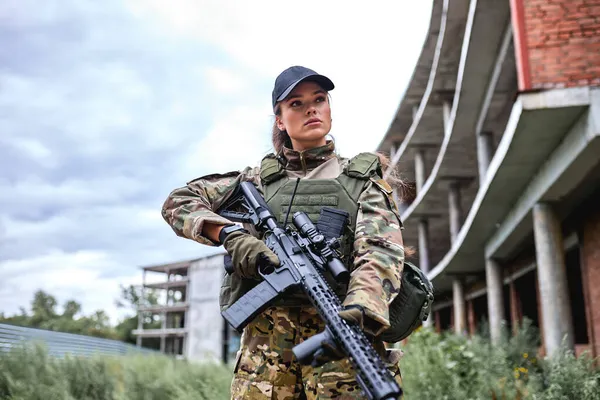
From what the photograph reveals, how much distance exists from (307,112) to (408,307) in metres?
0.90

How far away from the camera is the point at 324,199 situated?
7.70 ft

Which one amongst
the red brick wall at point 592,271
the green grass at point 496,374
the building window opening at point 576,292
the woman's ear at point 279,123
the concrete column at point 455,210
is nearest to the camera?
the woman's ear at point 279,123

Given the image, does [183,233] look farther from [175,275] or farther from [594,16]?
[175,275]

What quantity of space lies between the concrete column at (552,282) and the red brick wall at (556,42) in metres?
2.77

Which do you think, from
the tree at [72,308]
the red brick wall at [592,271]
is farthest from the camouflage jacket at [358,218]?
the tree at [72,308]

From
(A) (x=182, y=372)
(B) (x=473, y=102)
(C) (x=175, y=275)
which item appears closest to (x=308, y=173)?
(A) (x=182, y=372)

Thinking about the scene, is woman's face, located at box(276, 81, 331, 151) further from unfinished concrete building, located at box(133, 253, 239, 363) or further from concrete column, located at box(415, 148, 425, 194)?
→ unfinished concrete building, located at box(133, 253, 239, 363)

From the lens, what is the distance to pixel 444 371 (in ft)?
21.4

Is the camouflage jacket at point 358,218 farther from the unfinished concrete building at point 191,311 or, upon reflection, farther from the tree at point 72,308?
the tree at point 72,308

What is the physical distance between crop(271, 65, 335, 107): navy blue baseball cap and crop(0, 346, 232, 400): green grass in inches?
132

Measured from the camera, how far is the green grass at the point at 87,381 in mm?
5059

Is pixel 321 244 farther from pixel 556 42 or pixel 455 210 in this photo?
pixel 455 210

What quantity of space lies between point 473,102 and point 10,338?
1103 centimetres

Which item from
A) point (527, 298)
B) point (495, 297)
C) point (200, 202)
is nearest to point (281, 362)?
point (200, 202)
